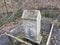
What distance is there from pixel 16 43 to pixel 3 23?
2172mm

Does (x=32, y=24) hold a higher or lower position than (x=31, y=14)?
lower

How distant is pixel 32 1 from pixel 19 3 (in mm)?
798

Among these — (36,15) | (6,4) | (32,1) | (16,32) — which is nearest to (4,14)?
(6,4)

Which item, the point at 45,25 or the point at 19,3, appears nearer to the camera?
the point at 45,25

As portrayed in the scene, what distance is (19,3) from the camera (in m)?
7.48

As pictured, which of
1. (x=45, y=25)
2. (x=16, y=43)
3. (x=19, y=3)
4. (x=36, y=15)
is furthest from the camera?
(x=19, y=3)

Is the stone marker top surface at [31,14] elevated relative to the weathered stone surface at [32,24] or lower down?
elevated

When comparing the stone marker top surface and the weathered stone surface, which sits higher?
the stone marker top surface

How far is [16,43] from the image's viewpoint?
4043mm

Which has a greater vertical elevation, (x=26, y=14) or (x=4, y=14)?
(x=26, y=14)

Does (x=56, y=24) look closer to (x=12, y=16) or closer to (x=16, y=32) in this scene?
(x=16, y=32)

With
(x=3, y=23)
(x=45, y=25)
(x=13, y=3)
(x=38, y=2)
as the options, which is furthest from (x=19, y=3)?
(x=45, y=25)

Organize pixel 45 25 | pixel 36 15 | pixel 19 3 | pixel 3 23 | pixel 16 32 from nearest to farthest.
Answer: pixel 36 15
pixel 16 32
pixel 45 25
pixel 3 23
pixel 19 3

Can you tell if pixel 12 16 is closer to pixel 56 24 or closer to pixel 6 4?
pixel 6 4
